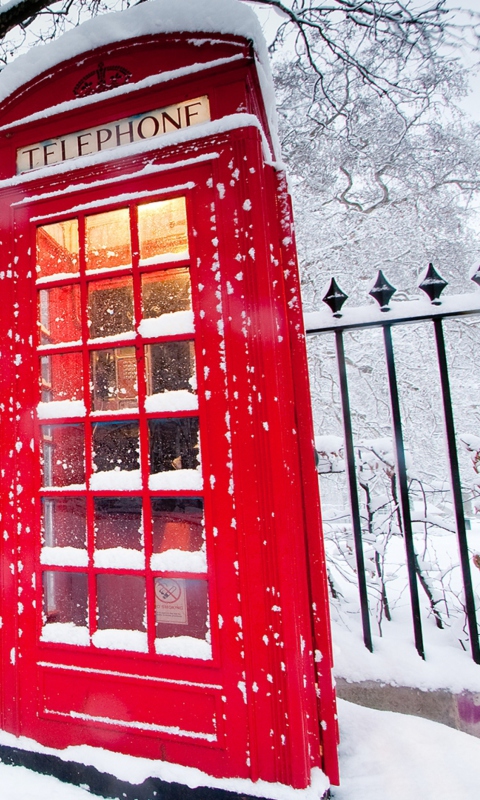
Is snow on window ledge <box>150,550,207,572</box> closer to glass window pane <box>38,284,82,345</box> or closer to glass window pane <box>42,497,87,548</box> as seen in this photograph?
glass window pane <box>42,497,87,548</box>

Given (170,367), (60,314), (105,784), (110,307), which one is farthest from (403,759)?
(60,314)

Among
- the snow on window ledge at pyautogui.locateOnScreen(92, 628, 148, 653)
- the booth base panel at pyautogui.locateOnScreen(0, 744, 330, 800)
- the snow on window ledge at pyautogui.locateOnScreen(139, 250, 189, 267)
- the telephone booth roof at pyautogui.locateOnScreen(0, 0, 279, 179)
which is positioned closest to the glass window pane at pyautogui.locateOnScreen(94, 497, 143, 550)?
the snow on window ledge at pyautogui.locateOnScreen(92, 628, 148, 653)

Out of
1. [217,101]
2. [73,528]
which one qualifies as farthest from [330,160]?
[73,528]

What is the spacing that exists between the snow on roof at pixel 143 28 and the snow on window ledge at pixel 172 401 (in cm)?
132

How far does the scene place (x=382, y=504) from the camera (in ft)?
8.84

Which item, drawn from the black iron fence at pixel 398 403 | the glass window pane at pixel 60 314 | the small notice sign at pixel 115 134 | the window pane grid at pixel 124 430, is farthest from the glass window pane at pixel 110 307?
the black iron fence at pixel 398 403

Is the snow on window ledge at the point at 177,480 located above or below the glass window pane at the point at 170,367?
below

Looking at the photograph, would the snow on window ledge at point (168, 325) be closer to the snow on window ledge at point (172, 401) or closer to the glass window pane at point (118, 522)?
the snow on window ledge at point (172, 401)

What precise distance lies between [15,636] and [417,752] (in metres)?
1.66

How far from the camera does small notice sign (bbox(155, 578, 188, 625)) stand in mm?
1572

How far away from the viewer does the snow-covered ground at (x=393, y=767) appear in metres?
1.42

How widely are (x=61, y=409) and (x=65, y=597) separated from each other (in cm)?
81

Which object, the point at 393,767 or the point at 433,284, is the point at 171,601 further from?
the point at 433,284

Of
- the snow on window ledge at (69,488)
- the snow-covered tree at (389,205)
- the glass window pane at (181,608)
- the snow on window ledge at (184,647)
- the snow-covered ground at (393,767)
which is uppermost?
the snow-covered tree at (389,205)
